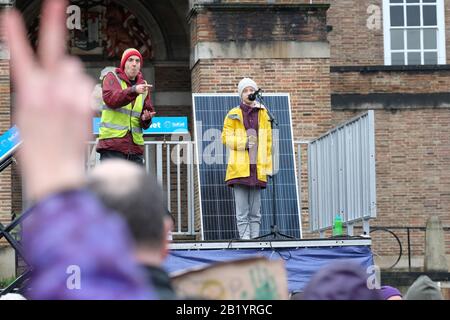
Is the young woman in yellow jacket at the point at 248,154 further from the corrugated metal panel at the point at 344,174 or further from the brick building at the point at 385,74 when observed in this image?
the brick building at the point at 385,74

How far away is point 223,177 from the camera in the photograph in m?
15.1

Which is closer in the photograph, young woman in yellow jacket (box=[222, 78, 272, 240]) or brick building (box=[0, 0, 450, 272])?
young woman in yellow jacket (box=[222, 78, 272, 240])

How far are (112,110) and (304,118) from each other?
8.53m

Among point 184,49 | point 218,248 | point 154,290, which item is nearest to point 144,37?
point 184,49

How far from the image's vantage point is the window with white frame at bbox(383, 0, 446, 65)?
26719 mm

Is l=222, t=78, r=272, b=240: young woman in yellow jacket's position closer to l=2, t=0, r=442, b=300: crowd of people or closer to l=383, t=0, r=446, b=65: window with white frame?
l=2, t=0, r=442, b=300: crowd of people

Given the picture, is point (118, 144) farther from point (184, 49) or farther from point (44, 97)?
point (184, 49)

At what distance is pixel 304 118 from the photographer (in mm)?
21172

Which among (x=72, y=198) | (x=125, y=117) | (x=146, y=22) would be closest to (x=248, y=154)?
(x=125, y=117)

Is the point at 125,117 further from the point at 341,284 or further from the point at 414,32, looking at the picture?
the point at 414,32

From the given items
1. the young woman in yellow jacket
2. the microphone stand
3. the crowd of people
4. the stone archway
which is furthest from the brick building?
the crowd of people

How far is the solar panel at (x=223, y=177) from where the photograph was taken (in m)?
15.0

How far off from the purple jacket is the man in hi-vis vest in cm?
1026

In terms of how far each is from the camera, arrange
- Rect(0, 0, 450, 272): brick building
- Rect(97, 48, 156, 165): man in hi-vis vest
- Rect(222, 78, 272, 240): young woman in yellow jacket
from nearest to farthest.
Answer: Rect(97, 48, 156, 165): man in hi-vis vest
Rect(222, 78, 272, 240): young woman in yellow jacket
Rect(0, 0, 450, 272): brick building
